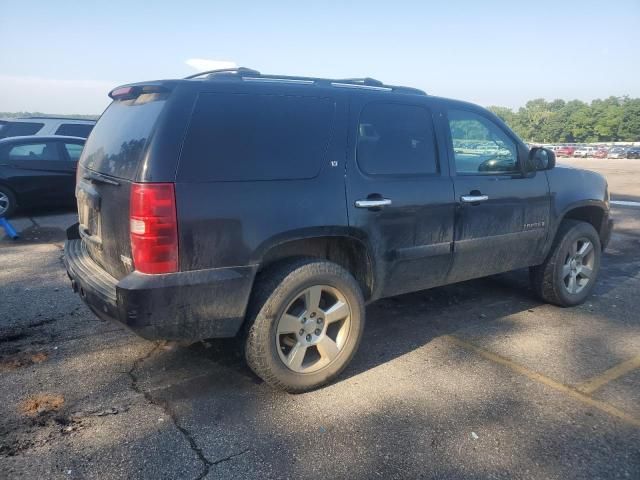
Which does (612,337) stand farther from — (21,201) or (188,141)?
(21,201)

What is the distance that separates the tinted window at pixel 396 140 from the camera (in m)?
3.43

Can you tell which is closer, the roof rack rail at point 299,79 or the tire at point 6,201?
the roof rack rail at point 299,79

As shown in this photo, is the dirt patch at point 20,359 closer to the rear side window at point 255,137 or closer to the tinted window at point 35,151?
the rear side window at point 255,137

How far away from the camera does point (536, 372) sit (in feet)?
11.7

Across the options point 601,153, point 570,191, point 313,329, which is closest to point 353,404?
point 313,329

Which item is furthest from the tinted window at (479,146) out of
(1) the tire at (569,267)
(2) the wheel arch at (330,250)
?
(2) the wheel arch at (330,250)

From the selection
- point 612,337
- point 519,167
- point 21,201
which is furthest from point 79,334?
point 21,201

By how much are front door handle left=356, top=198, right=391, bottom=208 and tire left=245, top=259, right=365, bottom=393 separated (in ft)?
1.43

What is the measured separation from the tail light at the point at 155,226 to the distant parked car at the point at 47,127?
11358 mm

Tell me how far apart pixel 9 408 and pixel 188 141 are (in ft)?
6.30

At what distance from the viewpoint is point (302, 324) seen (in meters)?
3.17

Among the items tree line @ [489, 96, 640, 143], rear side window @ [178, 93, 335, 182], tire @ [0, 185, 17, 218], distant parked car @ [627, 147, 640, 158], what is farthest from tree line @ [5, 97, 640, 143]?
rear side window @ [178, 93, 335, 182]

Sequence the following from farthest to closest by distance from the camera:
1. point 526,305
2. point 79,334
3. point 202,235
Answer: point 526,305 < point 79,334 < point 202,235

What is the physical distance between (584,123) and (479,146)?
129 m
